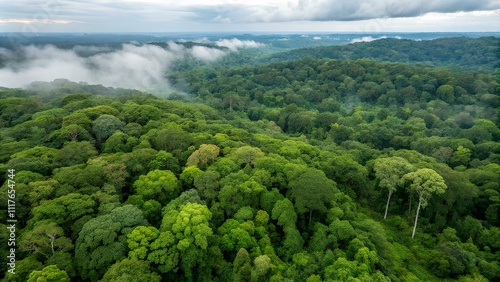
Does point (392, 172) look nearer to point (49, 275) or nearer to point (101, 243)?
point (101, 243)

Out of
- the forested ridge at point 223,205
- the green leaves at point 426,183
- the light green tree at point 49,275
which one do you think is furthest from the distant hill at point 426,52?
the light green tree at point 49,275

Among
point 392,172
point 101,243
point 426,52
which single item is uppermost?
point 426,52

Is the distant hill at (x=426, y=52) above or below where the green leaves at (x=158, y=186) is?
above

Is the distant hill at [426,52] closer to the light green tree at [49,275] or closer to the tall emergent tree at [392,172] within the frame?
the tall emergent tree at [392,172]

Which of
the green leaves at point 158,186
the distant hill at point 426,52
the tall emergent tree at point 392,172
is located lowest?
the tall emergent tree at point 392,172

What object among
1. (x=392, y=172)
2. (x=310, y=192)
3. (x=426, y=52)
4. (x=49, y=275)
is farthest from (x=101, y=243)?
(x=426, y=52)

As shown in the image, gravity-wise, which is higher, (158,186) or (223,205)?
(158,186)

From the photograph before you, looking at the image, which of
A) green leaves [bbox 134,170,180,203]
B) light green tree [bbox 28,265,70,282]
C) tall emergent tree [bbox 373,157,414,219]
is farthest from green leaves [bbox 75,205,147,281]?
tall emergent tree [bbox 373,157,414,219]

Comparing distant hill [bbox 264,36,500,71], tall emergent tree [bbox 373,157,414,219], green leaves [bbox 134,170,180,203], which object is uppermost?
distant hill [bbox 264,36,500,71]

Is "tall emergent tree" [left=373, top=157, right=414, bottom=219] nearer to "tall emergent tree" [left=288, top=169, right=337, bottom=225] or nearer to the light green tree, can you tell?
"tall emergent tree" [left=288, top=169, right=337, bottom=225]
